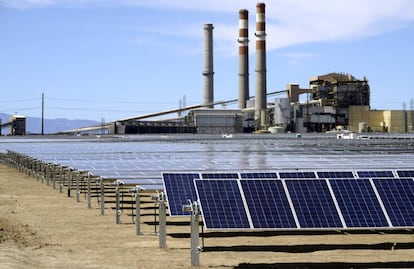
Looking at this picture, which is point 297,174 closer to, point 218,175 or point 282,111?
point 218,175

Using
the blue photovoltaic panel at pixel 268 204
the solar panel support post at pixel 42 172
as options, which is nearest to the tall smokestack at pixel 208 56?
the solar panel support post at pixel 42 172

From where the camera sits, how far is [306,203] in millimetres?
15492

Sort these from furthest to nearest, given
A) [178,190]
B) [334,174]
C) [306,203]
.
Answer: [334,174]
[178,190]
[306,203]

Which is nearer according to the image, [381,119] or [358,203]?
[358,203]

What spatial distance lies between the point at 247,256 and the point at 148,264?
2.12 metres

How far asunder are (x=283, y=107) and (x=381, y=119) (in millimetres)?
27560

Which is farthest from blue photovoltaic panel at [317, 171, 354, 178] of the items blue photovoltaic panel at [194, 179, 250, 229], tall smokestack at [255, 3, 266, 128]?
tall smokestack at [255, 3, 266, 128]

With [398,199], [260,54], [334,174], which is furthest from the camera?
[260,54]

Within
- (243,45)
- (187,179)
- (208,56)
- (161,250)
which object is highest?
(243,45)

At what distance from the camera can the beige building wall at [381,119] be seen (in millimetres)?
172625

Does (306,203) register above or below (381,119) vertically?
below

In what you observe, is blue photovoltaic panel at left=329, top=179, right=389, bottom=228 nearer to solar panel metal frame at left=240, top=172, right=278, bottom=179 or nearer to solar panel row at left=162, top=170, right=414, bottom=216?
solar panel row at left=162, top=170, right=414, bottom=216

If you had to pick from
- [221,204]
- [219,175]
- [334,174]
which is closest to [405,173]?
[334,174]

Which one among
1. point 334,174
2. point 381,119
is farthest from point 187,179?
point 381,119
